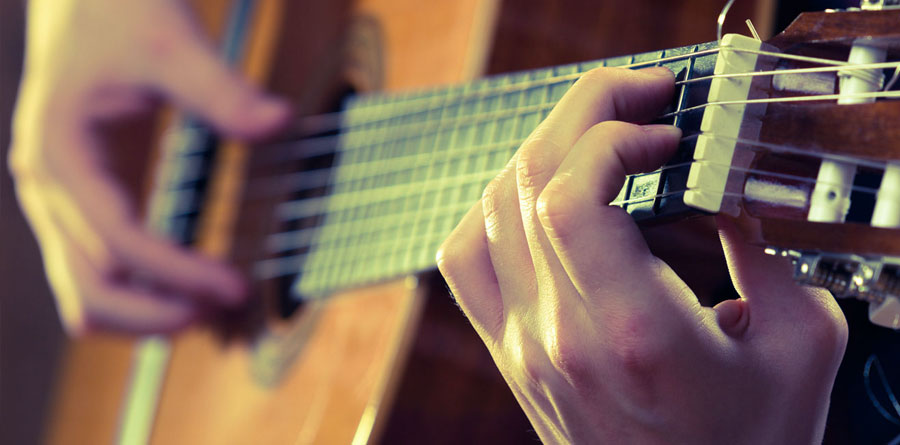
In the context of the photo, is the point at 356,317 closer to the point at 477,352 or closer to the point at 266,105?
the point at 477,352

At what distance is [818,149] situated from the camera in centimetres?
38

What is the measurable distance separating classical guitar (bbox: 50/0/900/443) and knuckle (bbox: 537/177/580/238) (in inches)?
1.7

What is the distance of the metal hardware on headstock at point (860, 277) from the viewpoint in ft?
1.18

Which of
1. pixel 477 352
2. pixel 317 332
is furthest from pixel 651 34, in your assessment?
pixel 317 332

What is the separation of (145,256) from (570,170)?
0.78 meters

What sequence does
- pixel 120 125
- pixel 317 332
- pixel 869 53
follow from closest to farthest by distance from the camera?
1. pixel 869 53
2. pixel 317 332
3. pixel 120 125

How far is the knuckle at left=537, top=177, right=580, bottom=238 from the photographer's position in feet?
1.29

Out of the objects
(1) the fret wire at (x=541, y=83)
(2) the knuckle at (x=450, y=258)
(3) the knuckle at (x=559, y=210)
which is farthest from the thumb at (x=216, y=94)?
(3) the knuckle at (x=559, y=210)

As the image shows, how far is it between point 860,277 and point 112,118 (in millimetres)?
972

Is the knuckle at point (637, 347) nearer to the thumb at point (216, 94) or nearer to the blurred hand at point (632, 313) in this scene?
the blurred hand at point (632, 313)

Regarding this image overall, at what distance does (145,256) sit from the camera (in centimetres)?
106

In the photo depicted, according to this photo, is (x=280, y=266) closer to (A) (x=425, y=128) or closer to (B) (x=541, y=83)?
(A) (x=425, y=128)

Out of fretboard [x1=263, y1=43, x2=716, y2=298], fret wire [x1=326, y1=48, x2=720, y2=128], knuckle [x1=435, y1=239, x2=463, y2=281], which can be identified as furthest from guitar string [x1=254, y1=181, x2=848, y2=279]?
knuckle [x1=435, y1=239, x2=463, y2=281]

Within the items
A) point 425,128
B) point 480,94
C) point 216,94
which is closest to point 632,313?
point 480,94
